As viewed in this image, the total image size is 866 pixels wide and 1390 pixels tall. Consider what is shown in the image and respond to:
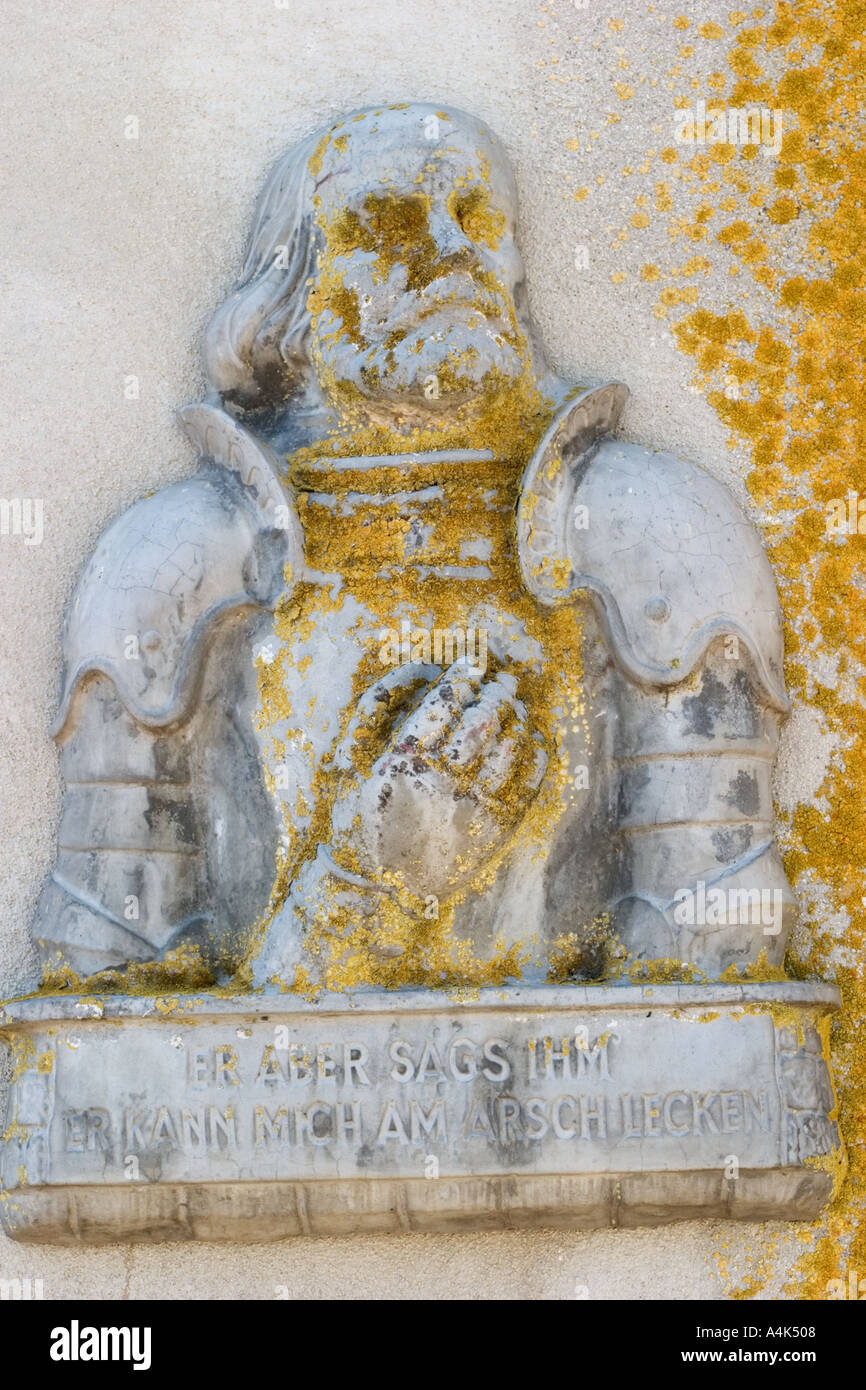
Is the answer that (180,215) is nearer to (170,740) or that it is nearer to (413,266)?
(413,266)

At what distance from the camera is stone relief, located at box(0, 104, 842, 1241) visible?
3.68m

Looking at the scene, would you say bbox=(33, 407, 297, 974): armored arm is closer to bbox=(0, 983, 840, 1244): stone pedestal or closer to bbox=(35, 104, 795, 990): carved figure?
bbox=(35, 104, 795, 990): carved figure

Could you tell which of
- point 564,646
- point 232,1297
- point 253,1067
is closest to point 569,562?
point 564,646

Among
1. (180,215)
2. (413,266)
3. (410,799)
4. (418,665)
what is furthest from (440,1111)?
(180,215)

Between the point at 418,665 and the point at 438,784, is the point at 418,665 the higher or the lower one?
the higher one

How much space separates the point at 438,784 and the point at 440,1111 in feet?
1.98

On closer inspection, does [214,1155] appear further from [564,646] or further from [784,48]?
[784,48]

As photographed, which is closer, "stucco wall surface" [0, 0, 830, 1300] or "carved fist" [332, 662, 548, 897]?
"carved fist" [332, 662, 548, 897]

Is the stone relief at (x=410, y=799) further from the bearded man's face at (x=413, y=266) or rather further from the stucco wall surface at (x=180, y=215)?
the stucco wall surface at (x=180, y=215)

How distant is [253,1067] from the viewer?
371cm

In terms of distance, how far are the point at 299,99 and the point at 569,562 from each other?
136 centimetres

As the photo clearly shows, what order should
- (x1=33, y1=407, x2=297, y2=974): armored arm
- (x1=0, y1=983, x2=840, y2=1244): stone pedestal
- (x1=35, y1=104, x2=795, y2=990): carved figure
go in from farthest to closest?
1. (x1=33, y1=407, x2=297, y2=974): armored arm
2. (x1=35, y1=104, x2=795, y2=990): carved figure
3. (x1=0, y1=983, x2=840, y2=1244): stone pedestal

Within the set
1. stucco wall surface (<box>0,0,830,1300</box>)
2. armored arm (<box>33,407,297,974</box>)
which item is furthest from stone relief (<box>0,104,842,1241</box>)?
stucco wall surface (<box>0,0,830,1300</box>)

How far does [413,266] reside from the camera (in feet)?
13.3
